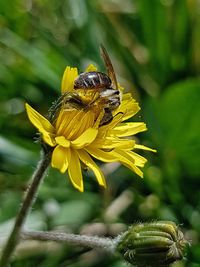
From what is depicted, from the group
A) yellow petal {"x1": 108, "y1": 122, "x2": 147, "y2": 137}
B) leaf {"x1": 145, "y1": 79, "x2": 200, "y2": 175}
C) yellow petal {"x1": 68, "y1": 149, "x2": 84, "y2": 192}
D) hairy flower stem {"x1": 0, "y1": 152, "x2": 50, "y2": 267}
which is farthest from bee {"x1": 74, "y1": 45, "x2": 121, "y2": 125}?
leaf {"x1": 145, "y1": 79, "x2": 200, "y2": 175}

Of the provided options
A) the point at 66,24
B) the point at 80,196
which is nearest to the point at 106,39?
the point at 66,24

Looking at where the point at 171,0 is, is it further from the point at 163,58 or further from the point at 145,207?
the point at 145,207

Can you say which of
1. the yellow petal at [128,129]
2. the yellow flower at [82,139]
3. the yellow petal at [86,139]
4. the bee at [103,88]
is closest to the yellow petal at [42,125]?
the yellow flower at [82,139]

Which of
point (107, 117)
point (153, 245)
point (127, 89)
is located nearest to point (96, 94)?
point (107, 117)

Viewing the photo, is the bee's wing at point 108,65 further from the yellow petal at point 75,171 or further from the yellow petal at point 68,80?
the yellow petal at point 75,171

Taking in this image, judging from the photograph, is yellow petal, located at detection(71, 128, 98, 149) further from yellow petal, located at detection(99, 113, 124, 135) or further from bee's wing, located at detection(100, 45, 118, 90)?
bee's wing, located at detection(100, 45, 118, 90)

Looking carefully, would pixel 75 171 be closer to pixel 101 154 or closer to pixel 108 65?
pixel 101 154
